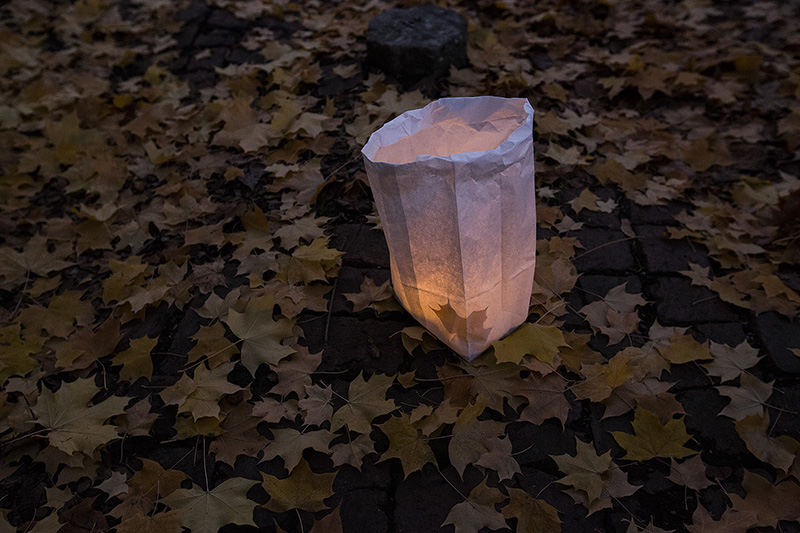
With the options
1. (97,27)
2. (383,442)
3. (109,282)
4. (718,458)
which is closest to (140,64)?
(97,27)

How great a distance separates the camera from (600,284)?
209 centimetres

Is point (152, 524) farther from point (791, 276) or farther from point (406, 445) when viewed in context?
point (791, 276)

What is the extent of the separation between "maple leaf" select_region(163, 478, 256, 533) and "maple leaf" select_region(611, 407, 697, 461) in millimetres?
1064

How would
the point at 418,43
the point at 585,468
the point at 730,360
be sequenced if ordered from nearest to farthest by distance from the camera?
the point at 585,468 < the point at 730,360 < the point at 418,43

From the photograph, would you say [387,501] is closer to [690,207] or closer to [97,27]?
[690,207]

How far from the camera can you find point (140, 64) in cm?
374

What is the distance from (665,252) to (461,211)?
48.7 inches

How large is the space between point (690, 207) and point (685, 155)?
0.37 m

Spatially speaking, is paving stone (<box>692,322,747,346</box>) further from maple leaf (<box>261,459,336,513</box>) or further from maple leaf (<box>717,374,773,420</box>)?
maple leaf (<box>261,459,336,513</box>)

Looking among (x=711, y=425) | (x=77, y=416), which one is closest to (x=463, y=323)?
(x=711, y=425)

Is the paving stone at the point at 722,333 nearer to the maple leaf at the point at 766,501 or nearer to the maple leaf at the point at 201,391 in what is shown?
the maple leaf at the point at 766,501

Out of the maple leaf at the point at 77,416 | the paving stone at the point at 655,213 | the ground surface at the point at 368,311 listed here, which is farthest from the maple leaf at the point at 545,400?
the maple leaf at the point at 77,416

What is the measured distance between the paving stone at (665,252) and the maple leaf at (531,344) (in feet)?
2.21

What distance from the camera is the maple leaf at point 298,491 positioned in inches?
57.6
